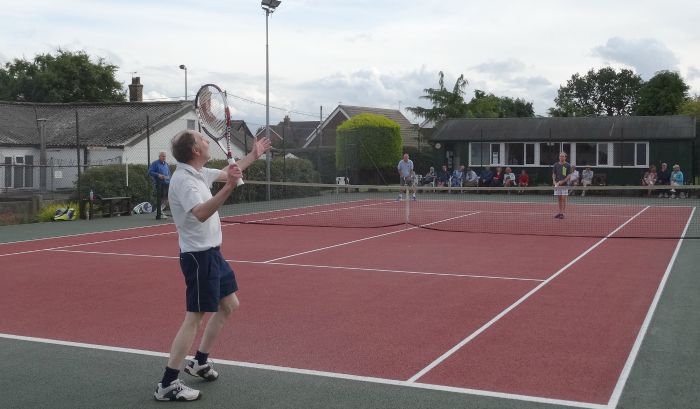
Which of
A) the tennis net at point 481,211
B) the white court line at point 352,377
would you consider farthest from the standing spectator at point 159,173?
the white court line at point 352,377

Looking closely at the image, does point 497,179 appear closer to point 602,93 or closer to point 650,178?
point 650,178

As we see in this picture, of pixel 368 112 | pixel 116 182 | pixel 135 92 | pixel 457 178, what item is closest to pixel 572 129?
pixel 457 178

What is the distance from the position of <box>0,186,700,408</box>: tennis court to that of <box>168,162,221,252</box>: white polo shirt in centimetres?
104

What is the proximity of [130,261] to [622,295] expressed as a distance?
705 centimetres

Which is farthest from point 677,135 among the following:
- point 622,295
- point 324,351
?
point 324,351

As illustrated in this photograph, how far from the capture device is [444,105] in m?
47.8

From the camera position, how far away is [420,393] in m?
5.46

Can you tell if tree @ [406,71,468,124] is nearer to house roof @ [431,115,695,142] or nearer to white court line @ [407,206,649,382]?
house roof @ [431,115,695,142]

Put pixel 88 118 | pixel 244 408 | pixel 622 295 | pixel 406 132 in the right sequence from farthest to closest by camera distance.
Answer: pixel 406 132 → pixel 88 118 → pixel 622 295 → pixel 244 408

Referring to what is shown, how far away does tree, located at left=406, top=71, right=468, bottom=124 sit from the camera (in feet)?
156

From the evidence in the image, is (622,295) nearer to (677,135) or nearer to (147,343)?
(147,343)

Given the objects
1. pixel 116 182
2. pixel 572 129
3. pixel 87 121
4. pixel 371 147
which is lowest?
pixel 116 182

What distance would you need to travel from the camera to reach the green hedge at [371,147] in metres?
37.9

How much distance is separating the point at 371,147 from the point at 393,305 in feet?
101
